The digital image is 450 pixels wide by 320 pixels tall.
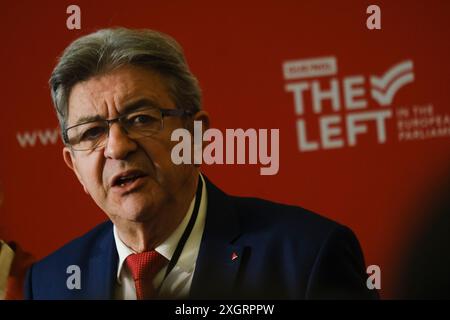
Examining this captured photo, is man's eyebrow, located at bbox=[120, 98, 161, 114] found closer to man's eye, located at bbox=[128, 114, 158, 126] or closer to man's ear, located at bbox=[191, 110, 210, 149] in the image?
man's eye, located at bbox=[128, 114, 158, 126]

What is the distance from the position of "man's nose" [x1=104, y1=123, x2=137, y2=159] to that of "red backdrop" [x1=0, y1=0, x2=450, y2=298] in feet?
0.94

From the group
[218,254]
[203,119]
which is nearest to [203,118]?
[203,119]

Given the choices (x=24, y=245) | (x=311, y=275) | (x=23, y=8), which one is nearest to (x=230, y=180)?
(x=311, y=275)

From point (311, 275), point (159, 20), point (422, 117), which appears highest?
point (159, 20)

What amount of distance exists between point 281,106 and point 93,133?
0.68 metres

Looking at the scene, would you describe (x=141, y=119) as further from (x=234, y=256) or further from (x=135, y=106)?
(x=234, y=256)

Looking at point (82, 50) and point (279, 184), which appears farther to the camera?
point (279, 184)

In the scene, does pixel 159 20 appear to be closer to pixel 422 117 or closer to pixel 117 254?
pixel 117 254

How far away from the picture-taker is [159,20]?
2.51 metres

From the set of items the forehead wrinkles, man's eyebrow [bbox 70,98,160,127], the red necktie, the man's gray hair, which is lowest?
the red necktie

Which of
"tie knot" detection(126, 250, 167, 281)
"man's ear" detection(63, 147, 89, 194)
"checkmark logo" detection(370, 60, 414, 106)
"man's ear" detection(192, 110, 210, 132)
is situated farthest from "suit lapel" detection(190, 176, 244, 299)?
"checkmark logo" detection(370, 60, 414, 106)

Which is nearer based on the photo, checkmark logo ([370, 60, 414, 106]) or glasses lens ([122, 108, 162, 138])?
glasses lens ([122, 108, 162, 138])

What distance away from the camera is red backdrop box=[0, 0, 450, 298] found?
250cm

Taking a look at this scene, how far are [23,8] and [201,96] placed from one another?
0.75 m
